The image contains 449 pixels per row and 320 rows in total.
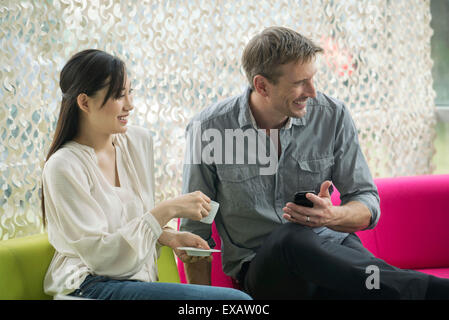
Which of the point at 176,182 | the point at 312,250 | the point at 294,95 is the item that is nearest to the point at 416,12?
the point at 294,95

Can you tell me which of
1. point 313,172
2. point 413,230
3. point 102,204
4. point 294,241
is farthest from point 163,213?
point 413,230

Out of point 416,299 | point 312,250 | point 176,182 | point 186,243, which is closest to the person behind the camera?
point 416,299

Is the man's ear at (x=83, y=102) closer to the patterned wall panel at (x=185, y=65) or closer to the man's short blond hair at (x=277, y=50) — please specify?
the patterned wall panel at (x=185, y=65)

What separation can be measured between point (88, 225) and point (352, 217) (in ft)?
3.13

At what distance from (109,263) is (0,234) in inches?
27.0

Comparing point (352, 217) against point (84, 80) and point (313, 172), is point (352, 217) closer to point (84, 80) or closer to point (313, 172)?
point (313, 172)

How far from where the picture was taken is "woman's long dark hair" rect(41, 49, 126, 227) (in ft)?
5.51

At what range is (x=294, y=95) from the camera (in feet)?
6.50

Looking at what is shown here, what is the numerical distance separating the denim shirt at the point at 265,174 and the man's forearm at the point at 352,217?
0.12ft

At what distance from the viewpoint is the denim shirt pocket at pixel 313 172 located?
2043mm

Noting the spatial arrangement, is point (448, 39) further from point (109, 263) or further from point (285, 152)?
point (109, 263)

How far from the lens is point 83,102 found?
1712mm

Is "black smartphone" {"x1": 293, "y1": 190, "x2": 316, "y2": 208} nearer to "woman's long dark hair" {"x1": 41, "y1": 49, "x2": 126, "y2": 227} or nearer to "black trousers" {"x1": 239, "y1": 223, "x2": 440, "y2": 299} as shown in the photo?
"black trousers" {"x1": 239, "y1": 223, "x2": 440, "y2": 299}

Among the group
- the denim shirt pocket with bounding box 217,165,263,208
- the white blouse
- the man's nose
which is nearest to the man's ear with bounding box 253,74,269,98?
the man's nose
